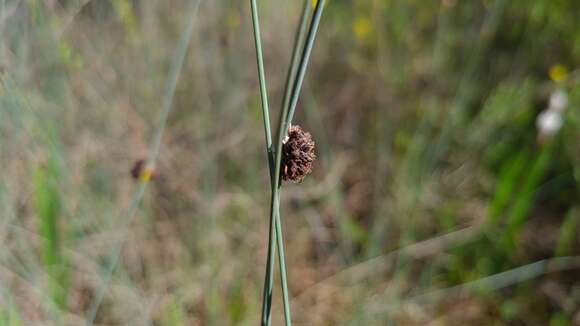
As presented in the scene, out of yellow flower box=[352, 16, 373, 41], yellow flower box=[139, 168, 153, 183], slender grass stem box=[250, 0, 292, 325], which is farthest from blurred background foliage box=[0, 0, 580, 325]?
slender grass stem box=[250, 0, 292, 325]

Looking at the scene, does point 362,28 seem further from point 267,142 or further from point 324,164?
point 267,142

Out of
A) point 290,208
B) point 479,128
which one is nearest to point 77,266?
point 290,208

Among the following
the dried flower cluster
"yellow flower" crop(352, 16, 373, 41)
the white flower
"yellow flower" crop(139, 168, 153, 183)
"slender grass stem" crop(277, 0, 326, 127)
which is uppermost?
"yellow flower" crop(352, 16, 373, 41)

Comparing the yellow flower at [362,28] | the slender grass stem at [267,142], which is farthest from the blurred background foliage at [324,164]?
the slender grass stem at [267,142]

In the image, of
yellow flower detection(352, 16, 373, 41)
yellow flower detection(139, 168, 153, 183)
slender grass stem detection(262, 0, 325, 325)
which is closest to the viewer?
slender grass stem detection(262, 0, 325, 325)

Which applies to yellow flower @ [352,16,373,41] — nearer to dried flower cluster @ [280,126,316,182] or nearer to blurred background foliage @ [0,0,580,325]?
blurred background foliage @ [0,0,580,325]

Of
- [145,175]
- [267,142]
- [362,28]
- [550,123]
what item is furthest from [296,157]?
[362,28]
